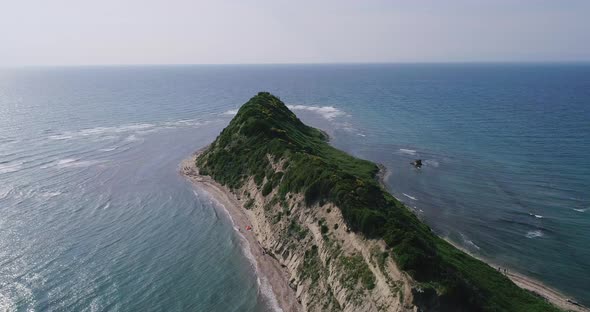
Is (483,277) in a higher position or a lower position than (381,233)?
lower

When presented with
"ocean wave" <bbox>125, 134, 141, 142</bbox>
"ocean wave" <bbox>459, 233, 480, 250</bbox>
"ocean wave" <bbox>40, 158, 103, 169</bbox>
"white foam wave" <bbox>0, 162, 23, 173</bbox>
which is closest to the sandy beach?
"ocean wave" <bbox>459, 233, 480, 250</bbox>

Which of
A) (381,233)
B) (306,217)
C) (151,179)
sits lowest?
(151,179)

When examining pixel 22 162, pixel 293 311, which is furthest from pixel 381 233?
pixel 22 162

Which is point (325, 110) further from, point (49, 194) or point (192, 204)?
point (49, 194)

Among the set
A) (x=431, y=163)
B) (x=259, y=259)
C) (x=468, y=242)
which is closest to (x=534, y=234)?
(x=468, y=242)

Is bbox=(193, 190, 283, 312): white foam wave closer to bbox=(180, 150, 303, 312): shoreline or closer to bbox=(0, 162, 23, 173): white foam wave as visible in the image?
bbox=(180, 150, 303, 312): shoreline

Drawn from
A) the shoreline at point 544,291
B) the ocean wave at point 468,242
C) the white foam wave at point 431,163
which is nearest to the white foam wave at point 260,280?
the shoreline at point 544,291

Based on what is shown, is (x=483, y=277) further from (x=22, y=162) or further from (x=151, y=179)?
(x=22, y=162)
